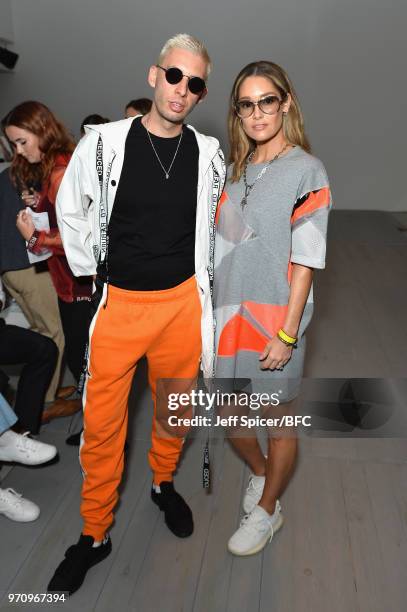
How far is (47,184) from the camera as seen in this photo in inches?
90.8

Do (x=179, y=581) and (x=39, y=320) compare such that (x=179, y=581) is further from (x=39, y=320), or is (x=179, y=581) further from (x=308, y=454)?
(x=39, y=320)

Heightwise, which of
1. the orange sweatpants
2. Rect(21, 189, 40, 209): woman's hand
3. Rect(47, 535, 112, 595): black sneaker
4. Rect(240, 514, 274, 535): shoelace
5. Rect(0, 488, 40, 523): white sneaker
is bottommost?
Rect(0, 488, 40, 523): white sneaker

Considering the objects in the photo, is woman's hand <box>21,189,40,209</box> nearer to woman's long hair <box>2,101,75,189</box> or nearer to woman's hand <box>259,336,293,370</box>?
woman's long hair <box>2,101,75,189</box>

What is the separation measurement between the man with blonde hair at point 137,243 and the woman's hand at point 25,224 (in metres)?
0.53

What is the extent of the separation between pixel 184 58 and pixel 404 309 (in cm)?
318

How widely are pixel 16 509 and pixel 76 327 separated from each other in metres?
0.77

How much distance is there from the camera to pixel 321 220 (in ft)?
5.16

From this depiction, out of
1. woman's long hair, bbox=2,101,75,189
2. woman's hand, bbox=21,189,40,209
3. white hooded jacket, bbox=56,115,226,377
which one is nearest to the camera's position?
white hooded jacket, bbox=56,115,226,377

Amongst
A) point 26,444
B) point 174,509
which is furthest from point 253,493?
point 26,444

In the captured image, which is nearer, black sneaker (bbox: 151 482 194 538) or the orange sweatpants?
the orange sweatpants

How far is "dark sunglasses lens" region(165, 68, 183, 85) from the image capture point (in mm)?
1641

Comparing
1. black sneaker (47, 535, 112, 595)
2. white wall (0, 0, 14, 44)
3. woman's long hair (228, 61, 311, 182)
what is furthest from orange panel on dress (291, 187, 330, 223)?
white wall (0, 0, 14, 44)

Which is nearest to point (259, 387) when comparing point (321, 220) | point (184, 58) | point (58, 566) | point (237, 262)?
point (237, 262)

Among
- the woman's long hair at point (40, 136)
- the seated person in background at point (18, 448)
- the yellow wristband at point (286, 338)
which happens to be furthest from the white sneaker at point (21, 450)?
the yellow wristband at point (286, 338)
